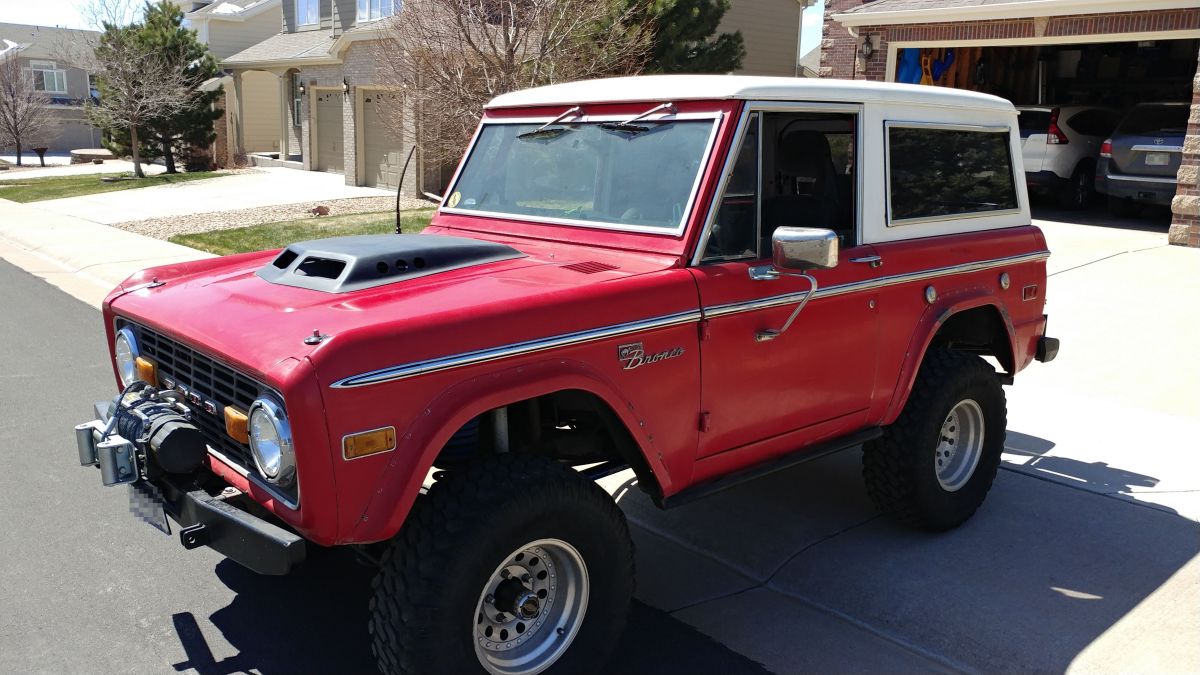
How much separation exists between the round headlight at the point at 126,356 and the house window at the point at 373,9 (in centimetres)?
2056

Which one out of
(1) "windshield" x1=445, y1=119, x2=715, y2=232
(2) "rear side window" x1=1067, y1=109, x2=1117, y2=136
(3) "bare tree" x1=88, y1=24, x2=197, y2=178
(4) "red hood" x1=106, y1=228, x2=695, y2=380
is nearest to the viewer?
(4) "red hood" x1=106, y1=228, x2=695, y2=380

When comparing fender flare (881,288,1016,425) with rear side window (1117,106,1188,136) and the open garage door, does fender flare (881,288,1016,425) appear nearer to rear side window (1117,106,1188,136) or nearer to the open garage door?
the open garage door

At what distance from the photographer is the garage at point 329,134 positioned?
26.1m

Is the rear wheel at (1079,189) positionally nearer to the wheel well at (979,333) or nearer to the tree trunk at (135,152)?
the wheel well at (979,333)

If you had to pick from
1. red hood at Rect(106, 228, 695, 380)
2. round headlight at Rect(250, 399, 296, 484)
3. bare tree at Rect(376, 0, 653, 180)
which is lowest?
round headlight at Rect(250, 399, 296, 484)

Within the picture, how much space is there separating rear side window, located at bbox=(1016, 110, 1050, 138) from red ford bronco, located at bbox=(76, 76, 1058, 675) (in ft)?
37.9

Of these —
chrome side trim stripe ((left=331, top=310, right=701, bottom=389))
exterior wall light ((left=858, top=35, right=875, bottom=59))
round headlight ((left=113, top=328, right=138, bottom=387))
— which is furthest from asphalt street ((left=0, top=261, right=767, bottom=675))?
exterior wall light ((left=858, top=35, right=875, bottom=59))

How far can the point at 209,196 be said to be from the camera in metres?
21.7

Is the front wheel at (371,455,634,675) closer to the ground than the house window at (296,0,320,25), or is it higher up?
closer to the ground

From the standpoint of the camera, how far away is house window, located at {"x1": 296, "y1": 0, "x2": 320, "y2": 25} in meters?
27.8

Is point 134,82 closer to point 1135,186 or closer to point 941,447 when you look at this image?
point 1135,186

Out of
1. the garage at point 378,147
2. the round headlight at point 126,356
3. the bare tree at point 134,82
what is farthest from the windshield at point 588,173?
the bare tree at point 134,82

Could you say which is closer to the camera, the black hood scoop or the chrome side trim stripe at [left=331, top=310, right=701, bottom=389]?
the chrome side trim stripe at [left=331, top=310, right=701, bottom=389]

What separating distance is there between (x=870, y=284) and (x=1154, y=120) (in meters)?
12.6
